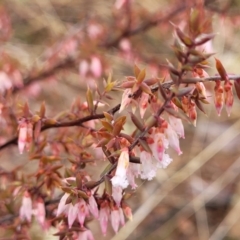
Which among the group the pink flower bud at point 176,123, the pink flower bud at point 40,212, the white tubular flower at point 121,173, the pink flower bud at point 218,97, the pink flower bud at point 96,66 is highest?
the pink flower bud at point 218,97

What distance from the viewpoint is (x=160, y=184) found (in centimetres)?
338

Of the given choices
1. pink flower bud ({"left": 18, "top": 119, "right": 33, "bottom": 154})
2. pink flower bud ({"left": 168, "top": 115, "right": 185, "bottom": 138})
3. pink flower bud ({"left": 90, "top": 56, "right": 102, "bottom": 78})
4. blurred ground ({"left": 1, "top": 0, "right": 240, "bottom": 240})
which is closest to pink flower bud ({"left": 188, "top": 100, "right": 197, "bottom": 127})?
pink flower bud ({"left": 168, "top": 115, "right": 185, "bottom": 138})

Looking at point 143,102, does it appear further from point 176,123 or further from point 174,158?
point 174,158

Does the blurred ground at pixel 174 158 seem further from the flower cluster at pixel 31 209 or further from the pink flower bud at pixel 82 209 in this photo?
the pink flower bud at pixel 82 209

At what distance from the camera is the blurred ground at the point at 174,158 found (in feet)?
10.3

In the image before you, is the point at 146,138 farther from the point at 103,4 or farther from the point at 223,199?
the point at 103,4

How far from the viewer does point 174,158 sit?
3598 millimetres

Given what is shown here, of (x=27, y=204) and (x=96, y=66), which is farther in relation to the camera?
(x=96, y=66)

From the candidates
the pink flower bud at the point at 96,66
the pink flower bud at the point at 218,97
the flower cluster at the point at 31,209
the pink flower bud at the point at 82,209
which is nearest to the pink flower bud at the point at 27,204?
the flower cluster at the point at 31,209

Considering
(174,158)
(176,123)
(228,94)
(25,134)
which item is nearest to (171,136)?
(176,123)

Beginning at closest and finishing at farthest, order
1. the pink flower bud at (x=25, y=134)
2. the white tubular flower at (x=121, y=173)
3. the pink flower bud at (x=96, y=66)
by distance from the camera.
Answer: the white tubular flower at (x=121, y=173) → the pink flower bud at (x=25, y=134) → the pink flower bud at (x=96, y=66)

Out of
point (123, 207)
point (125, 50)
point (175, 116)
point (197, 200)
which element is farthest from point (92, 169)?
point (175, 116)

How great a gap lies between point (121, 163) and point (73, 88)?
3.37m

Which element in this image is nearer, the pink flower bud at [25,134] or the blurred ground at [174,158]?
the pink flower bud at [25,134]
